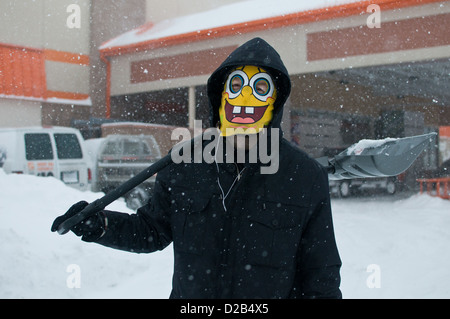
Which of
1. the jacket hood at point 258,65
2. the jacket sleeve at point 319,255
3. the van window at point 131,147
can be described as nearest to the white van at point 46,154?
the van window at point 131,147

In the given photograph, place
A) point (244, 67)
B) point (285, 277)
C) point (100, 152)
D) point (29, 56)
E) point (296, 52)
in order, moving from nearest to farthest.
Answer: point (285, 277), point (244, 67), point (100, 152), point (296, 52), point (29, 56)

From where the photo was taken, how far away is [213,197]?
216 cm

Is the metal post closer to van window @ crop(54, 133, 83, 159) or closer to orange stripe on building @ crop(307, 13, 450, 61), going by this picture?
orange stripe on building @ crop(307, 13, 450, 61)

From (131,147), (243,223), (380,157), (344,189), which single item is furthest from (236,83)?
(344,189)

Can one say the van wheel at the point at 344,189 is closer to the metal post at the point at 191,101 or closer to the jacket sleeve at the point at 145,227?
the metal post at the point at 191,101

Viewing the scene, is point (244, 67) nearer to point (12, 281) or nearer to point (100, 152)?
point (12, 281)

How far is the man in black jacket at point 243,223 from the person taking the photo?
2.06 meters

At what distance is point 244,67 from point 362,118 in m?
19.6

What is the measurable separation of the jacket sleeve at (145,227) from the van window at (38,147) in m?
8.50

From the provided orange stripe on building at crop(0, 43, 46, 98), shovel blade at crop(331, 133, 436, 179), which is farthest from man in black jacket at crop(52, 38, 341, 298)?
orange stripe on building at crop(0, 43, 46, 98)

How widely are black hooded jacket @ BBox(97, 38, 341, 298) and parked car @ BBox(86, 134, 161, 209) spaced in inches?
311

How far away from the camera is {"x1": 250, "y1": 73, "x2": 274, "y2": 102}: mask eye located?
233 centimetres

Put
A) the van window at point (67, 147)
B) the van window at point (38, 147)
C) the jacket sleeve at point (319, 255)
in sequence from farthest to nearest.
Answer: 1. the van window at point (67, 147)
2. the van window at point (38, 147)
3. the jacket sleeve at point (319, 255)
